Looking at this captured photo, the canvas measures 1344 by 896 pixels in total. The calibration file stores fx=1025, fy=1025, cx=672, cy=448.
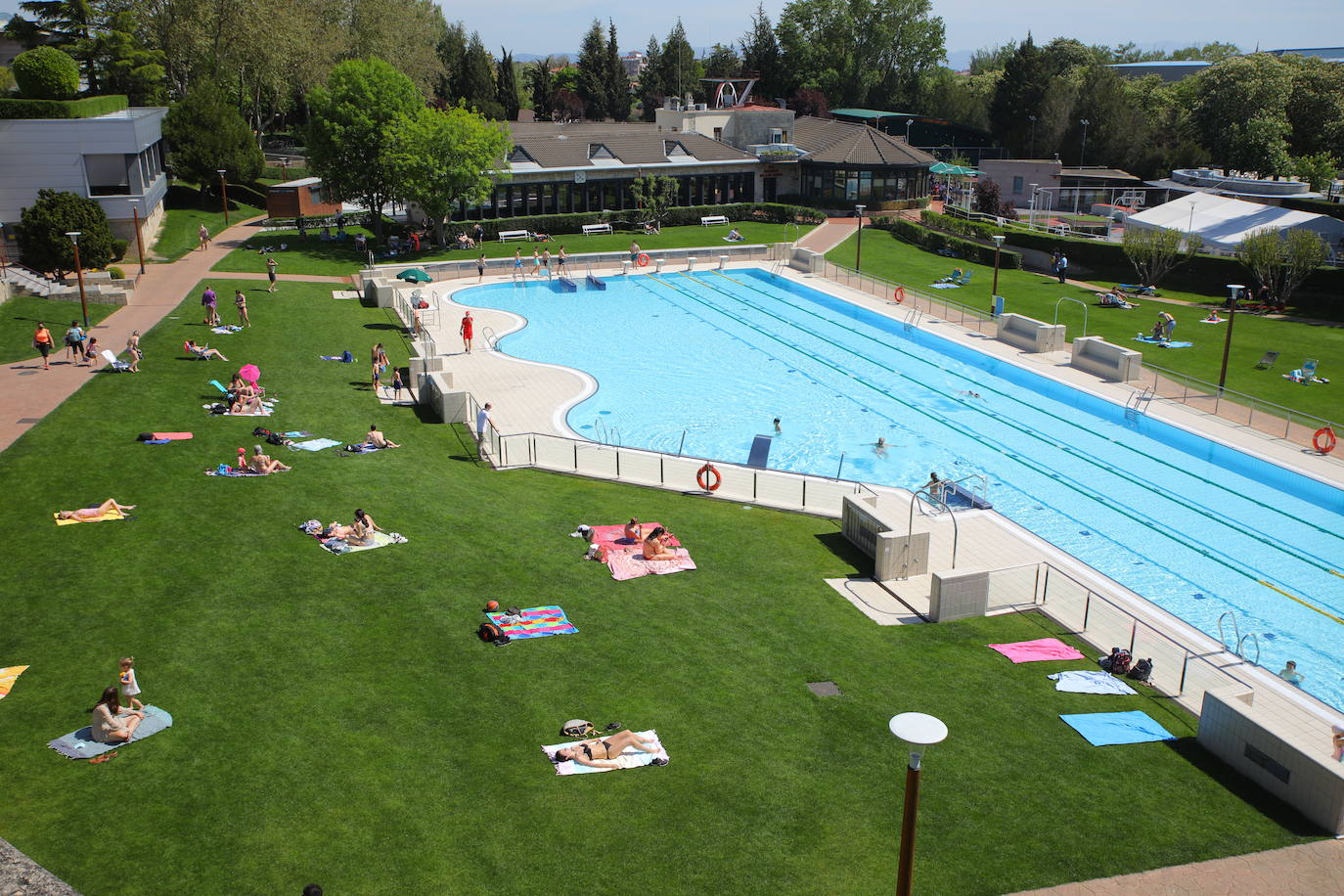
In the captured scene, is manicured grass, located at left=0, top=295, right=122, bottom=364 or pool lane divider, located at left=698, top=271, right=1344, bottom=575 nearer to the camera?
pool lane divider, located at left=698, top=271, right=1344, bottom=575

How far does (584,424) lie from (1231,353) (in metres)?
23.4

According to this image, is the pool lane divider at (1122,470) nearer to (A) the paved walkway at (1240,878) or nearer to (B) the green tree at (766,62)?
(A) the paved walkway at (1240,878)

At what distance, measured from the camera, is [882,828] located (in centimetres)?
1212

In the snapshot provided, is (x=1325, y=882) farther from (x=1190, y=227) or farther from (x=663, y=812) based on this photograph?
(x=1190, y=227)

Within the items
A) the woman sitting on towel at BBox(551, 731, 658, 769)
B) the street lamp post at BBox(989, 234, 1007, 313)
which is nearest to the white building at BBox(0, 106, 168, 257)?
the street lamp post at BBox(989, 234, 1007, 313)

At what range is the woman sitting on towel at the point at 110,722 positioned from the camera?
12742 mm

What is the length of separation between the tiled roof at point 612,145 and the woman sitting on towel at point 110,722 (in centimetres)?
4981

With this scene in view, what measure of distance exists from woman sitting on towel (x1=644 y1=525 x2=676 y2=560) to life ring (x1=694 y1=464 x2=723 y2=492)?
A: 3.95 meters

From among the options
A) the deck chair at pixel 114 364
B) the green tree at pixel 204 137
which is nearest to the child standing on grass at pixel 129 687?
the deck chair at pixel 114 364

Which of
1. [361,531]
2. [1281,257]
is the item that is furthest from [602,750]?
[1281,257]

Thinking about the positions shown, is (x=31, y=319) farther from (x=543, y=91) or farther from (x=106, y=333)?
(x=543, y=91)

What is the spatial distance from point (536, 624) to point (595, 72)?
103 m

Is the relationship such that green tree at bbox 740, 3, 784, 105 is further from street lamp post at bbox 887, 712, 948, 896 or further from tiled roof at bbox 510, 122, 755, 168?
street lamp post at bbox 887, 712, 948, 896

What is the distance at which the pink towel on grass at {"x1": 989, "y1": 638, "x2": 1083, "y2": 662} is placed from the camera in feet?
54.9
